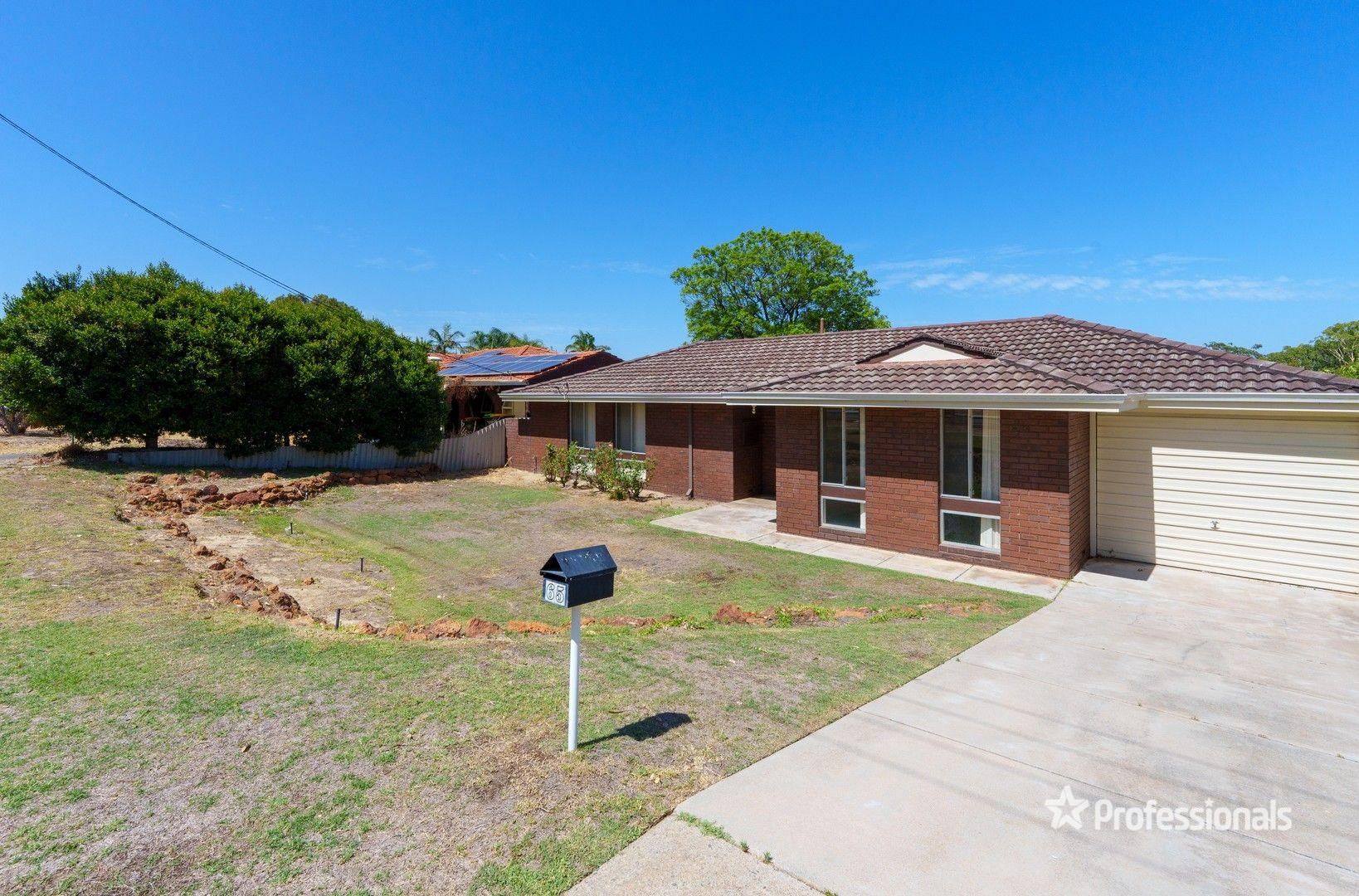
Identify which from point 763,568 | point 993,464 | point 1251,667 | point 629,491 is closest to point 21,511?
point 629,491

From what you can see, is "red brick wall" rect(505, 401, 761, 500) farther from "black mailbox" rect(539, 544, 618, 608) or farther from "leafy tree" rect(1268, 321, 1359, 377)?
"leafy tree" rect(1268, 321, 1359, 377)

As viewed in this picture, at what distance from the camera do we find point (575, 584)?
3658 mm

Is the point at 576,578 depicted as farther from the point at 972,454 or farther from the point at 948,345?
the point at 948,345

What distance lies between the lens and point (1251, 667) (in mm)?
5957

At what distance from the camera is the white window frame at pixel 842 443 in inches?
428

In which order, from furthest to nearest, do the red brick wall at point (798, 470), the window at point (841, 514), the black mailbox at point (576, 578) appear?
the red brick wall at point (798, 470), the window at point (841, 514), the black mailbox at point (576, 578)

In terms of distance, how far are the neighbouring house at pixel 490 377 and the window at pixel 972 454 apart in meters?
17.9

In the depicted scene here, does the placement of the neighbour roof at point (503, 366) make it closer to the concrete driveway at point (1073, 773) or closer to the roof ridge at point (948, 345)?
the roof ridge at point (948, 345)

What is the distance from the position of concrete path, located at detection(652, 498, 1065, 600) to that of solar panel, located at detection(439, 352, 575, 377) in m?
14.0

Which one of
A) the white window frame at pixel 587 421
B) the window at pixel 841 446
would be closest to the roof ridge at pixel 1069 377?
the window at pixel 841 446

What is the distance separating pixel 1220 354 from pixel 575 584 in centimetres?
1055

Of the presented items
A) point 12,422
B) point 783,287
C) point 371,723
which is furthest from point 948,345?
point 783,287

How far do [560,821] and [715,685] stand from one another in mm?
1964

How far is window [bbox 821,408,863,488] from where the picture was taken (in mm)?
11086
